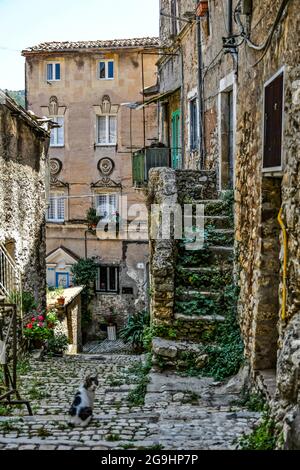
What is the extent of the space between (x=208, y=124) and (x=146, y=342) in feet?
20.1

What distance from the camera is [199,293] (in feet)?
30.2

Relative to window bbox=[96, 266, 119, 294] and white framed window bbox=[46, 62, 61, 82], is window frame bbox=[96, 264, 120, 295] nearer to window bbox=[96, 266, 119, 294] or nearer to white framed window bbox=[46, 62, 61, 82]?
window bbox=[96, 266, 119, 294]

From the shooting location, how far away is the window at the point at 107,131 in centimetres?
2527

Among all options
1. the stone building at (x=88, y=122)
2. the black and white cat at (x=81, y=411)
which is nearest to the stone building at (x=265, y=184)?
the black and white cat at (x=81, y=411)

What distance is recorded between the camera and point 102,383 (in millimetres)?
8648

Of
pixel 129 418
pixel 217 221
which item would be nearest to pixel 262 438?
pixel 129 418

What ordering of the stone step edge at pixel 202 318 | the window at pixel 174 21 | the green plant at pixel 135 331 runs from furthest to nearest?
the window at pixel 174 21
the green plant at pixel 135 331
the stone step edge at pixel 202 318

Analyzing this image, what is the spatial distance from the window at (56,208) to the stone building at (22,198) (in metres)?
9.58

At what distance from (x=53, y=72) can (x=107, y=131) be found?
11.7ft

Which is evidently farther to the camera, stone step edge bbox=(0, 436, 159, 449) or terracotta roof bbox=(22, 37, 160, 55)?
terracotta roof bbox=(22, 37, 160, 55)

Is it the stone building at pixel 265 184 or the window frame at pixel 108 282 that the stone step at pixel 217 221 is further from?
the window frame at pixel 108 282

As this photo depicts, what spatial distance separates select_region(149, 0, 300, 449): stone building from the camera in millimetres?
5273

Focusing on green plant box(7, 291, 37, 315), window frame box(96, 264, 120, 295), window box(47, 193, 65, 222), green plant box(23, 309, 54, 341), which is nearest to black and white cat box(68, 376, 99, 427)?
green plant box(7, 291, 37, 315)
